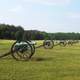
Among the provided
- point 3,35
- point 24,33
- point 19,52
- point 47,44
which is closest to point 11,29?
point 3,35

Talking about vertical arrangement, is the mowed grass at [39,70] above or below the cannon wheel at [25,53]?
below

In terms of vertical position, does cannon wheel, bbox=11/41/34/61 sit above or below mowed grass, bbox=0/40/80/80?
above

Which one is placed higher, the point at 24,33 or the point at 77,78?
the point at 24,33

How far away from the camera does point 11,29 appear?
115 metres

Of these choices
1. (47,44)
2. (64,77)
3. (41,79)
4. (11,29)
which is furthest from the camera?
(11,29)

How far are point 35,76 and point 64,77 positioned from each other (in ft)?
3.76

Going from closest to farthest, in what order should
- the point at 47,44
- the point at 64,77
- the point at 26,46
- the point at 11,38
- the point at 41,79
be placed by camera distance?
the point at 41,79, the point at 64,77, the point at 26,46, the point at 47,44, the point at 11,38

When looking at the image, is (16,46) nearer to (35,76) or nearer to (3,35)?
(35,76)

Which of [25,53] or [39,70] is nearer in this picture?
[39,70]

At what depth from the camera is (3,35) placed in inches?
4080

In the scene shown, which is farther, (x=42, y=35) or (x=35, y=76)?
(x=42, y=35)

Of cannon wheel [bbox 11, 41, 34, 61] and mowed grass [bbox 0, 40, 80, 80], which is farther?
cannon wheel [bbox 11, 41, 34, 61]

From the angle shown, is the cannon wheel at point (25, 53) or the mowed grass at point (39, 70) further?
the cannon wheel at point (25, 53)

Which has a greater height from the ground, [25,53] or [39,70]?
[25,53]
